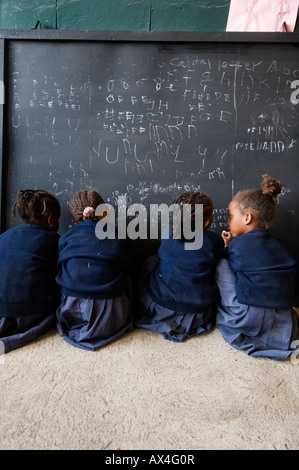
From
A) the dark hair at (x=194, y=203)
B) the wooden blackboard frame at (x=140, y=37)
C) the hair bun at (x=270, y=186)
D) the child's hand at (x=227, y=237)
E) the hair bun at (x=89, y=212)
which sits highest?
the wooden blackboard frame at (x=140, y=37)

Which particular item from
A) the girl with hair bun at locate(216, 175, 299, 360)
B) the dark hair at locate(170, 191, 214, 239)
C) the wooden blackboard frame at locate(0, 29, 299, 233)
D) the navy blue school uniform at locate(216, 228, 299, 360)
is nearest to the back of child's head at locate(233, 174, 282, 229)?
the girl with hair bun at locate(216, 175, 299, 360)

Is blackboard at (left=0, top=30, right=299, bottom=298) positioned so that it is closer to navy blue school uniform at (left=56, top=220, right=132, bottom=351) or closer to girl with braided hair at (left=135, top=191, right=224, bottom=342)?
girl with braided hair at (left=135, top=191, right=224, bottom=342)

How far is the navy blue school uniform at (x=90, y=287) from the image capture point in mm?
1705

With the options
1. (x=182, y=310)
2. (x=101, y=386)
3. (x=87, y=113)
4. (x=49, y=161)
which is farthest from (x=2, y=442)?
(x=87, y=113)

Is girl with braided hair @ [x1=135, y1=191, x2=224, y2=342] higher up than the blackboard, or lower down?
lower down

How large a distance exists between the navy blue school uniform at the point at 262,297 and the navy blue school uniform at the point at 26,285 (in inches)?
45.7

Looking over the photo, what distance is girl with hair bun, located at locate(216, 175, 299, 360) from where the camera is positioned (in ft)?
5.31

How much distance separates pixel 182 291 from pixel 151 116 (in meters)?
1.39

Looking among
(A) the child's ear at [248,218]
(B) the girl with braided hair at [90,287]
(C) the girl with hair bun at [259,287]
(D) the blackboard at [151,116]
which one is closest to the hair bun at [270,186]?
(C) the girl with hair bun at [259,287]

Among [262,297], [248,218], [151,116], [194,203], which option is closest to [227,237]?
[248,218]

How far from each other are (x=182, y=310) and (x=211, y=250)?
0.42 m

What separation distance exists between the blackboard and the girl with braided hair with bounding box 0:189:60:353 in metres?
0.58

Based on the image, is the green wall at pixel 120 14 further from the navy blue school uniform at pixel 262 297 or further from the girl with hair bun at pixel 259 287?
the navy blue school uniform at pixel 262 297

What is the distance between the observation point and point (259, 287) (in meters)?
1.62
